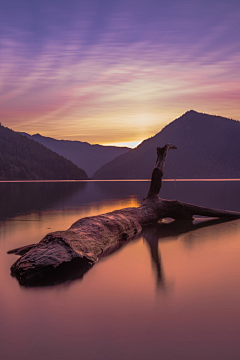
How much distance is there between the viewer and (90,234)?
360 inches

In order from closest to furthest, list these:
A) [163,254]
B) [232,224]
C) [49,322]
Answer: [49,322]
[163,254]
[232,224]

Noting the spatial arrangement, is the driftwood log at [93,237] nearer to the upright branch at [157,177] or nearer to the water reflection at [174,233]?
the upright branch at [157,177]

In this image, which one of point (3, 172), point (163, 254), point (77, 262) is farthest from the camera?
point (3, 172)

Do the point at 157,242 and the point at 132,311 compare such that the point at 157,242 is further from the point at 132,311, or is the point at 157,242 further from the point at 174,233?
the point at 132,311

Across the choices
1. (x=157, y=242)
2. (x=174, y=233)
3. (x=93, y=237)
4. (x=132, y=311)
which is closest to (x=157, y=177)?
(x=174, y=233)

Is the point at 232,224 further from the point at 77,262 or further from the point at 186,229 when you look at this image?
the point at 77,262

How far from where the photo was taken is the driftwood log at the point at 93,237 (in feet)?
22.5

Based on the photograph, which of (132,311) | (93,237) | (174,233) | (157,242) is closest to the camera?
A: (132,311)

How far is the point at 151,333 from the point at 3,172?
202551 mm

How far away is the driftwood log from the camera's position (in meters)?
6.87

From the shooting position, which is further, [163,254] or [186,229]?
[186,229]

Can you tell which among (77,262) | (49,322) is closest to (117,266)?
(77,262)

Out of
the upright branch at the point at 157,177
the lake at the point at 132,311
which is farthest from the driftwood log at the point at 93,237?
the lake at the point at 132,311

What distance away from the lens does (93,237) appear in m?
9.12
